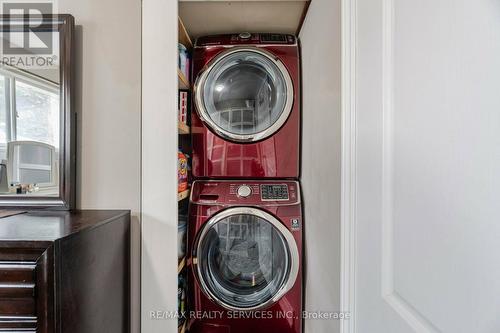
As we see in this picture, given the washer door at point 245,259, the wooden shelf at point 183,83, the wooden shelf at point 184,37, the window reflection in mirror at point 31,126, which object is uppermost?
the wooden shelf at point 184,37

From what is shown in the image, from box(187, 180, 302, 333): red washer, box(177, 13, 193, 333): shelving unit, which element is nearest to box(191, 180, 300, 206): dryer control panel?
box(187, 180, 302, 333): red washer

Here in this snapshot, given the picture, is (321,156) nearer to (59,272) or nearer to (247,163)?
(247,163)

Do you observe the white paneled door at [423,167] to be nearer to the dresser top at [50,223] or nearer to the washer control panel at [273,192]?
the washer control panel at [273,192]

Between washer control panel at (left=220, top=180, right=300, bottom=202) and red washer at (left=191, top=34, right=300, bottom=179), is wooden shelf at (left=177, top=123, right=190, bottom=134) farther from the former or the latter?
washer control panel at (left=220, top=180, right=300, bottom=202)

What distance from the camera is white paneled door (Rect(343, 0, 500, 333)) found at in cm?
38

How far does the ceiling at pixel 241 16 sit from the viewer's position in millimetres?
1270

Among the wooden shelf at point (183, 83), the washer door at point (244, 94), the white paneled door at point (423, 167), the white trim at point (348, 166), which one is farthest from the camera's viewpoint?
the washer door at point (244, 94)

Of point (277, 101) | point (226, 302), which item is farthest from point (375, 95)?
point (226, 302)

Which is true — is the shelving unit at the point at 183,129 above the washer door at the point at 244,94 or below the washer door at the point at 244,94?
below

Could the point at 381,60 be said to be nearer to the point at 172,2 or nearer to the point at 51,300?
the point at 172,2

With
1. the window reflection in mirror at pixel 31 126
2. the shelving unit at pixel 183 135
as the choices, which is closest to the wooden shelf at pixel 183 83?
the shelving unit at pixel 183 135

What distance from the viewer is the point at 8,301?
2.27 feet
